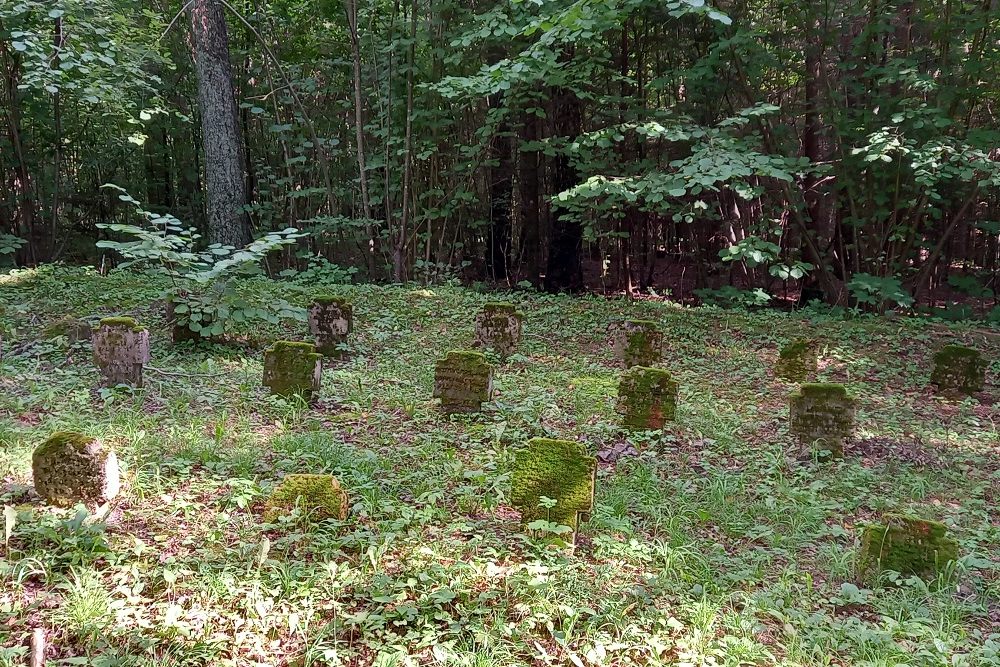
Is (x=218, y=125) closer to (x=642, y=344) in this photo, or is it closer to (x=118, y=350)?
(x=118, y=350)

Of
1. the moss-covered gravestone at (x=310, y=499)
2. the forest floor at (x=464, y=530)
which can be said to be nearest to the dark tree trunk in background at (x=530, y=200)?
the forest floor at (x=464, y=530)

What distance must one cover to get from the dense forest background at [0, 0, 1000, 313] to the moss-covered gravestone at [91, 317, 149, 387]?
3325 millimetres

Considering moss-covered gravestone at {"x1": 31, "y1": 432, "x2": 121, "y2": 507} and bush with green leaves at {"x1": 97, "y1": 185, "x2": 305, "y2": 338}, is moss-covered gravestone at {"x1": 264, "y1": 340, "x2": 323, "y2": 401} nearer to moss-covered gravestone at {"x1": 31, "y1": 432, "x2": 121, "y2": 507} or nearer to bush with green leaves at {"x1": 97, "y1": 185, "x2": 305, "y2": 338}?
bush with green leaves at {"x1": 97, "y1": 185, "x2": 305, "y2": 338}

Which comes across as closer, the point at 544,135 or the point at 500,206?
the point at 544,135

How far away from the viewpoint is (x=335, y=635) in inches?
106

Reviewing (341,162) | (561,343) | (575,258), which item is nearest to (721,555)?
(561,343)

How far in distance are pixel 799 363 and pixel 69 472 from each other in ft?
23.3

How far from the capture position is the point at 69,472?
3.43m

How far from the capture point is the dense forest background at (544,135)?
28.0ft

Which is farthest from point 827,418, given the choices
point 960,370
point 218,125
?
point 218,125

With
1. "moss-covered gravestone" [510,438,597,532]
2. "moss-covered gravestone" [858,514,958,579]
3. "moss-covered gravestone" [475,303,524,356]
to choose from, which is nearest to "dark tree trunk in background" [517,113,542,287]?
"moss-covered gravestone" [475,303,524,356]

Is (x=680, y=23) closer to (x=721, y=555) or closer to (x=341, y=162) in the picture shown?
(x=341, y=162)

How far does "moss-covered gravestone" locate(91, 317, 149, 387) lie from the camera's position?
5.41m

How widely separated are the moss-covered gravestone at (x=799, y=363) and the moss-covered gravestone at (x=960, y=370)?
131 centimetres
